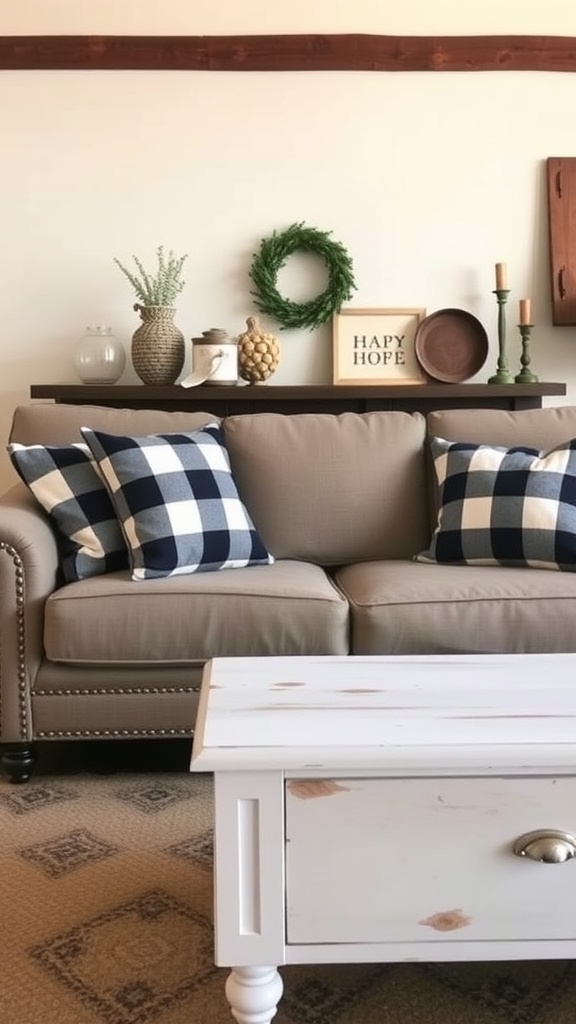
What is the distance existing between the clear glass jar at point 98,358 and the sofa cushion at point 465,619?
1383mm

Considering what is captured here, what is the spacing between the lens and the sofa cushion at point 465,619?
211cm

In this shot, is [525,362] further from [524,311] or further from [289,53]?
[289,53]

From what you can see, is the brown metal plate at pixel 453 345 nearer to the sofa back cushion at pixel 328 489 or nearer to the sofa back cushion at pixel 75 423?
the sofa back cushion at pixel 328 489

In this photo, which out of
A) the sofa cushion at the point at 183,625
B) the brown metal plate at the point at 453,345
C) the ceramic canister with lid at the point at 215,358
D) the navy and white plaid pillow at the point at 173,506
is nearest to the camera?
the sofa cushion at the point at 183,625

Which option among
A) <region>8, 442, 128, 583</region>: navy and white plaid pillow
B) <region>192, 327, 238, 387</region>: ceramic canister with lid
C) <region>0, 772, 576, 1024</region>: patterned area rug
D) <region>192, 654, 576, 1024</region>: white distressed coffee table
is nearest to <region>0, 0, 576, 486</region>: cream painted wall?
<region>192, 327, 238, 387</region>: ceramic canister with lid

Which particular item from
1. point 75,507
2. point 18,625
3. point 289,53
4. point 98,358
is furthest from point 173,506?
point 289,53

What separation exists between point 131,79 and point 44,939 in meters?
2.73

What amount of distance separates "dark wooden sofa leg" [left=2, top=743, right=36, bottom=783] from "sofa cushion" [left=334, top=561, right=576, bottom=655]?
793 mm

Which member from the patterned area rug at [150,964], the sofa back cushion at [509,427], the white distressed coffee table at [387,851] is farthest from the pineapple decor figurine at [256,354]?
the white distressed coffee table at [387,851]

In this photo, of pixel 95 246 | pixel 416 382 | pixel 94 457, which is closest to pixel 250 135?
pixel 95 246

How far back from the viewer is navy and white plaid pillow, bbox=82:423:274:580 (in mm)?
2273

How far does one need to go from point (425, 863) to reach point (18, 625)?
1195 millimetres

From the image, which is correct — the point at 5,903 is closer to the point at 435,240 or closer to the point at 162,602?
the point at 162,602

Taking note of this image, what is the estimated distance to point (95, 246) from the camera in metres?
3.24
